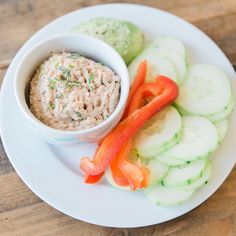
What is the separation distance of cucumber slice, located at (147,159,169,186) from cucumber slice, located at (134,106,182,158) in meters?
0.03

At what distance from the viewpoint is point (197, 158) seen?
1.71 m

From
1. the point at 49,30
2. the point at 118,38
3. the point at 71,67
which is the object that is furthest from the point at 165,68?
the point at 49,30

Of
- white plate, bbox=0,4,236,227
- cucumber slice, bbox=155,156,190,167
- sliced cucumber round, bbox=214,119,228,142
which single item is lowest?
white plate, bbox=0,4,236,227

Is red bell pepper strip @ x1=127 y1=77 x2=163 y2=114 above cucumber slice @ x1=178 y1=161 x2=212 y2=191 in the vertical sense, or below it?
above

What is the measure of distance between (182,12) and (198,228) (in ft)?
3.52

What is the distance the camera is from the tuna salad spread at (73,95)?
1688 millimetres

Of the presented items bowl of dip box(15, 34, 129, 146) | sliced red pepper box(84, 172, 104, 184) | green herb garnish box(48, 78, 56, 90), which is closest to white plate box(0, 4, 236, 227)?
sliced red pepper box(84, 172, 104, 184)

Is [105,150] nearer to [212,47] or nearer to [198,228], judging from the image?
[198,228]

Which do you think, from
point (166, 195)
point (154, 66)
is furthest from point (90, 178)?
point (154, 66)

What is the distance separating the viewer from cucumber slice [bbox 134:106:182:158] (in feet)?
5.67

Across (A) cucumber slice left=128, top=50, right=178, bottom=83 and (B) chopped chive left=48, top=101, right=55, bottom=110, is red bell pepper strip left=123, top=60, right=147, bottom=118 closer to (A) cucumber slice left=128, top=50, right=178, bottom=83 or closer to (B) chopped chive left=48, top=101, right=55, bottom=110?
(A) cucumber slice left=128, top=50, right=178, bottom=83

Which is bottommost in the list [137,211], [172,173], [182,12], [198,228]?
[198,228]

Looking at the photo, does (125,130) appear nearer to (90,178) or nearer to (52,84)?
(90,178)

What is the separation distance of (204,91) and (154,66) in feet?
0.77
